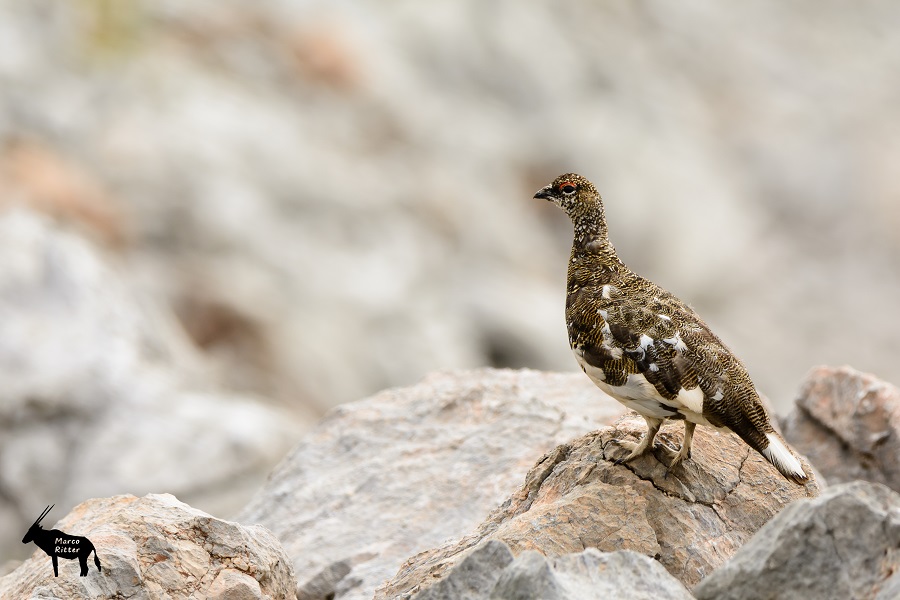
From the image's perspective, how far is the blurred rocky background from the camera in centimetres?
1644

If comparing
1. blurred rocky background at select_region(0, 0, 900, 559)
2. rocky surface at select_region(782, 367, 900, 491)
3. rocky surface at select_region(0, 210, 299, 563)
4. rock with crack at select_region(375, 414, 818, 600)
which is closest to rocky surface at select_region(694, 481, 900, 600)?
rock with crack at select_region(375, 414, 818, 600)

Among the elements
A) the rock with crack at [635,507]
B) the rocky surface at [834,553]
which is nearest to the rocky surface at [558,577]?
the rocky surface at [834,553]

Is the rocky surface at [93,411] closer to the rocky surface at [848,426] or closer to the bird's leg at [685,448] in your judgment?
the rocky surface at [848,426]

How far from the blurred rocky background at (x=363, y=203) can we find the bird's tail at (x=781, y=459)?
8.14 metres

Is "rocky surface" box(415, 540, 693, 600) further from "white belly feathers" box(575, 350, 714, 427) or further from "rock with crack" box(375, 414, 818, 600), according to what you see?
"white belly feathers" box(575, 350, 714, 427)

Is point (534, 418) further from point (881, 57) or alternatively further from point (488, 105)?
point (881, 57)

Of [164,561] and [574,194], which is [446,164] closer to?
[574,194]

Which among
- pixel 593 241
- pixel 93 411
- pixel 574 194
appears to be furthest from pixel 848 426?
pixel 93 411

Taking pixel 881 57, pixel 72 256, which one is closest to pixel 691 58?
pixel 881 57

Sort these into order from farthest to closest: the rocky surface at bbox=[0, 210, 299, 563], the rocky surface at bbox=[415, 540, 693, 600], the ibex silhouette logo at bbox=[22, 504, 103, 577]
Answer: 1. the rocky surface at bbox=[0, 210, 299, 563]
2. the ibex silhouette logo at bbox=[22, 504, 103, 577]
3. the rocky surface at bbox=[415, 540, 693, 600]

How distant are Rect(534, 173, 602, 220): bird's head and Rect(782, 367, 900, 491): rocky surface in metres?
4.16

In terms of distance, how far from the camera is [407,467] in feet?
37.4

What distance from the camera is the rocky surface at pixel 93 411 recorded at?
1532 centimetres

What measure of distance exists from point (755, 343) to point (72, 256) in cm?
2117
